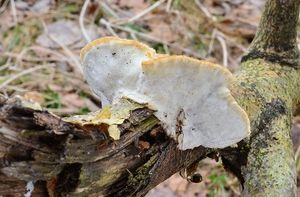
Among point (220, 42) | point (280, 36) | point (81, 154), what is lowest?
point (220, 42)

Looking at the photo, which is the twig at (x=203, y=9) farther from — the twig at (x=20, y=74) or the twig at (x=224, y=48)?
the twig at (x=20, y=74)

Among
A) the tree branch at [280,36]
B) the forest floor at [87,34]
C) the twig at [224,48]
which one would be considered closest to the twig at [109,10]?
the forest floor at [87,34]

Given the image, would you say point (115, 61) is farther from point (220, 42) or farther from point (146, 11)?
point (146, 11)

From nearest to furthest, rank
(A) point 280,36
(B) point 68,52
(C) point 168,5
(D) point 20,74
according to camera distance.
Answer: (A) point 280,36, (D) point 20,74, (B) point 68,52, (C) point 168,5

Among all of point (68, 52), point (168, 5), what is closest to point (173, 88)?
point (68, 52)

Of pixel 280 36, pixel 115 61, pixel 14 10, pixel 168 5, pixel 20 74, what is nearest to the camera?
pixel 115 61

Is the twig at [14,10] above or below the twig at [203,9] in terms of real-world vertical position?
above

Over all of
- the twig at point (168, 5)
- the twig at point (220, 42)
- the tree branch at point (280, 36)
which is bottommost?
the twig at point (220, 42)

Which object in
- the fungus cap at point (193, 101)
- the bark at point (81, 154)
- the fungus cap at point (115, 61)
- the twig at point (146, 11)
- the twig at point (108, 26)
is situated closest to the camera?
the bark at point (81, 154)
